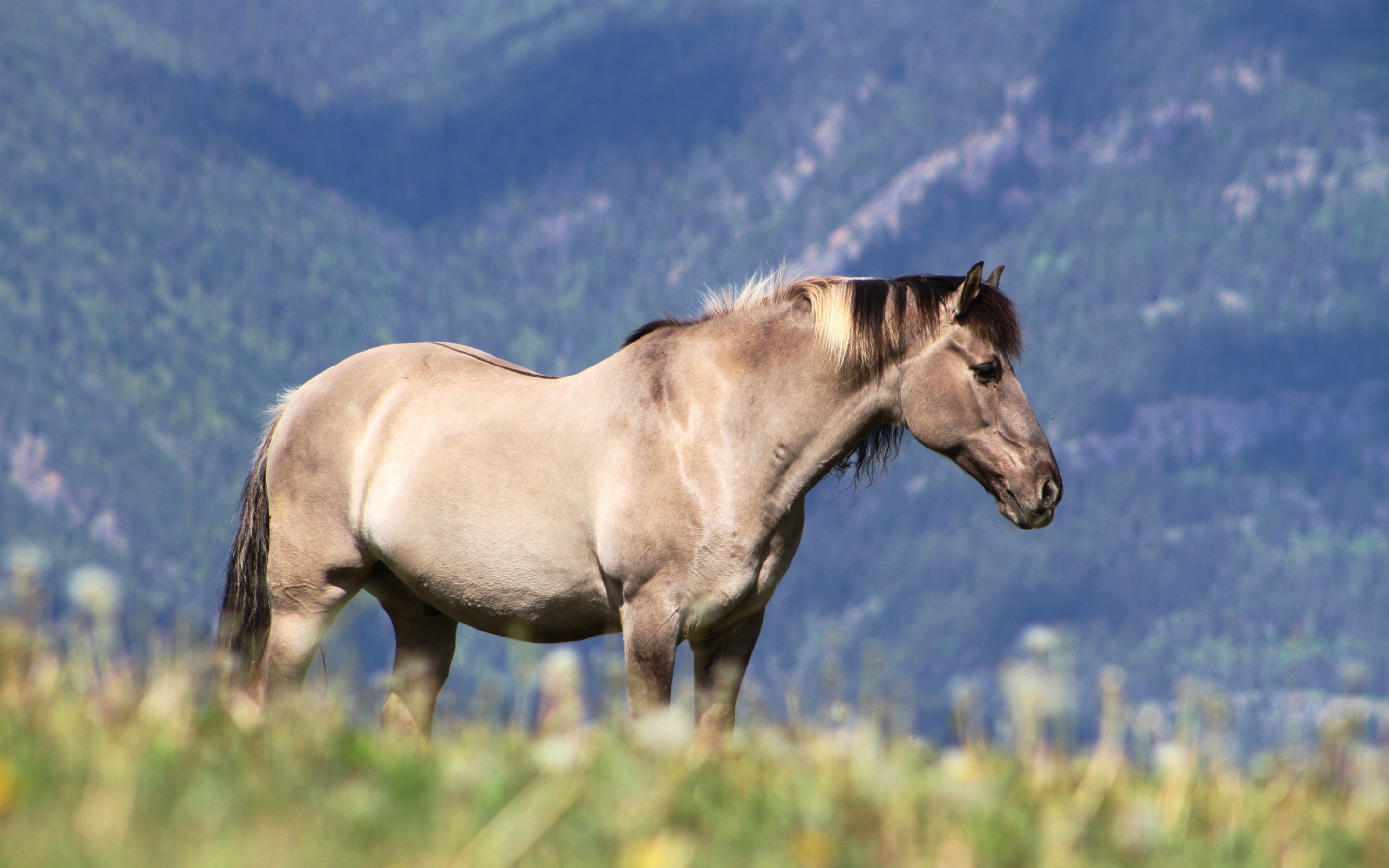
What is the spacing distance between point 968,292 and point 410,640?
3.82 m

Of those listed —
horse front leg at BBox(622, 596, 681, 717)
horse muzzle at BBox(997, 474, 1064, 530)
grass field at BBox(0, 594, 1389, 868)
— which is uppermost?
horse muzzle at BBox(997, 474, 1064, 530)

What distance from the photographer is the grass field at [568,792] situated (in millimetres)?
2934

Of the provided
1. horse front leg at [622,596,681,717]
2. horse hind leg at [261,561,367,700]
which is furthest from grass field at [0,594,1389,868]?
horse hind leg at [261,561,367,700]

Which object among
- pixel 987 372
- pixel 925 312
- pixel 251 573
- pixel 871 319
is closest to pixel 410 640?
pixel 251 573

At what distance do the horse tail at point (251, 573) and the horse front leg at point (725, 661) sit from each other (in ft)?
8.28

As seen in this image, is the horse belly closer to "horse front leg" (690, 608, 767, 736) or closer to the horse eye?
"horse front leg" (690, 608, 767, 736)

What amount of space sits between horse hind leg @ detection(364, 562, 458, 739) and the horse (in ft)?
0.31

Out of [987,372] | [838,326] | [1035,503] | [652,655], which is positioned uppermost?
[838,326]

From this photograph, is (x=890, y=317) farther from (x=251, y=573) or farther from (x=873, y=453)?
(x=251, y=573)

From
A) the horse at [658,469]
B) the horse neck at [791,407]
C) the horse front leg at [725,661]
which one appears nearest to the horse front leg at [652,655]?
the horse at [658,469]

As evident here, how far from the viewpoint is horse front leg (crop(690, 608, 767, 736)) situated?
6.75m

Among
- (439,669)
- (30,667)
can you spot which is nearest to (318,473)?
(439,669)

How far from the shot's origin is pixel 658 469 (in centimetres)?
688

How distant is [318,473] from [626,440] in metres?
1.97
